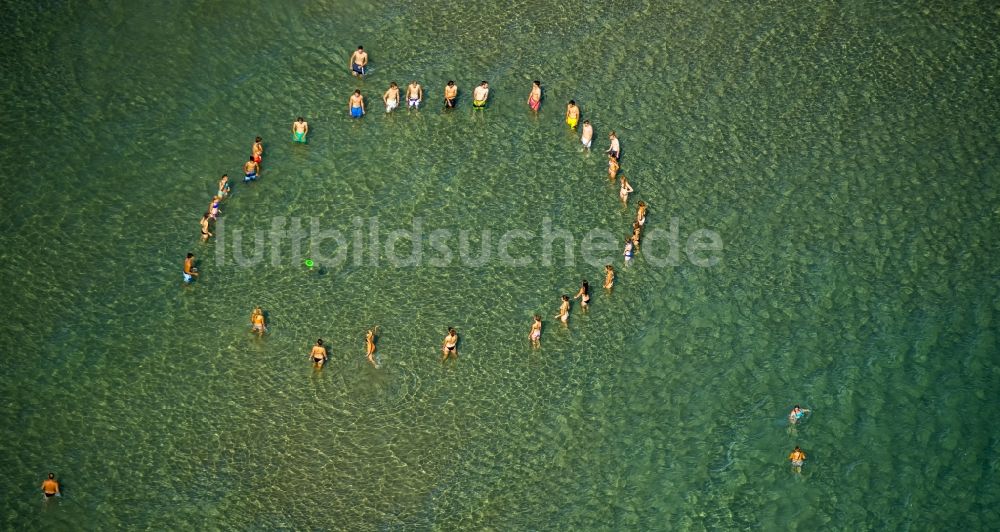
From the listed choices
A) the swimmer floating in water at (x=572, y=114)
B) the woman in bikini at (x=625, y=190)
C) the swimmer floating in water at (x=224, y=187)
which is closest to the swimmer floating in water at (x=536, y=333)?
the woman in bikini at (x=625, y=190)

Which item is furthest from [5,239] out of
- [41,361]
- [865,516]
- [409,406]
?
[865,516]

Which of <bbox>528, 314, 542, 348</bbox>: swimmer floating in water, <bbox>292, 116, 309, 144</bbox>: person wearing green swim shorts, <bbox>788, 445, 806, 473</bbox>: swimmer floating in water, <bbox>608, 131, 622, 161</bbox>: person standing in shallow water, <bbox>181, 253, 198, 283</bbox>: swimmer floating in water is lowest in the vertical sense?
<bbox>788, 445, 806, 473</bbox>: swimmer floating in water

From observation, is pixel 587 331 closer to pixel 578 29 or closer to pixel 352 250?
pixel 352 250

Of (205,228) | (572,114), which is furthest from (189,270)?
(572,114)

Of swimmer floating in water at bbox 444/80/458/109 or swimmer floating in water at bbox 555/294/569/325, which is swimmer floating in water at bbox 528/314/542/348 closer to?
swimmer floating in water at bbox 555/294/569/325

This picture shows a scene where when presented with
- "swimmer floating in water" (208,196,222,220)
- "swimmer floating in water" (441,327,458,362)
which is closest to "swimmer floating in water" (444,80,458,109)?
"swimmer floating in water" (208,196,222,220)

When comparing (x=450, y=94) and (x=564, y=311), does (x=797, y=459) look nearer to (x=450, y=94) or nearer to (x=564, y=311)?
(x=564, y=311)
